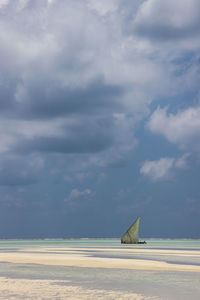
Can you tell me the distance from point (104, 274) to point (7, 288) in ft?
40.2

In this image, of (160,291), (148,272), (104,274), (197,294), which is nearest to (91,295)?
(160,291)

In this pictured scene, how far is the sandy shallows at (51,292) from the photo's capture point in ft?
87.7

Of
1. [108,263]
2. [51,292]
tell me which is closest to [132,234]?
[108,263]

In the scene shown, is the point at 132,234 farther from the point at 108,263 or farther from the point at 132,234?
the point at 108,263

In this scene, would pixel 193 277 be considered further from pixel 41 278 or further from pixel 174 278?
pixel 41 278

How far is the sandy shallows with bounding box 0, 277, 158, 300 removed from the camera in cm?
2672

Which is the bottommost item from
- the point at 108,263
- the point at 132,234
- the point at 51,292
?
the point at 51,292

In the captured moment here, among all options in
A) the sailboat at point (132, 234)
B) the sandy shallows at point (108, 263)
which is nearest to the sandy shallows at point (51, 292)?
the sandy shallows at point (108, 263)

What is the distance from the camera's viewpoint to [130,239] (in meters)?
142

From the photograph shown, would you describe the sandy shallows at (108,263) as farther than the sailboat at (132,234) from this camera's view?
No

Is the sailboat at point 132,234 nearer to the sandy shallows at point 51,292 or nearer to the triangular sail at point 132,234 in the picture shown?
the triangular sail at point 132,234

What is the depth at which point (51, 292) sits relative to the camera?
2850 centimetres

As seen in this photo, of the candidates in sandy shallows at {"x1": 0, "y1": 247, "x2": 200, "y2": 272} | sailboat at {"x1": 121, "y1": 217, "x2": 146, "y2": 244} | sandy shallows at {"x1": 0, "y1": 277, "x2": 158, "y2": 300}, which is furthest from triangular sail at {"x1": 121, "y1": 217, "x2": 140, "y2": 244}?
sandy shallows at {"x1": 0, "y1": 277, "x2": 158, "y2": 300}

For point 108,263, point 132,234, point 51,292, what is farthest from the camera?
point 132,234
